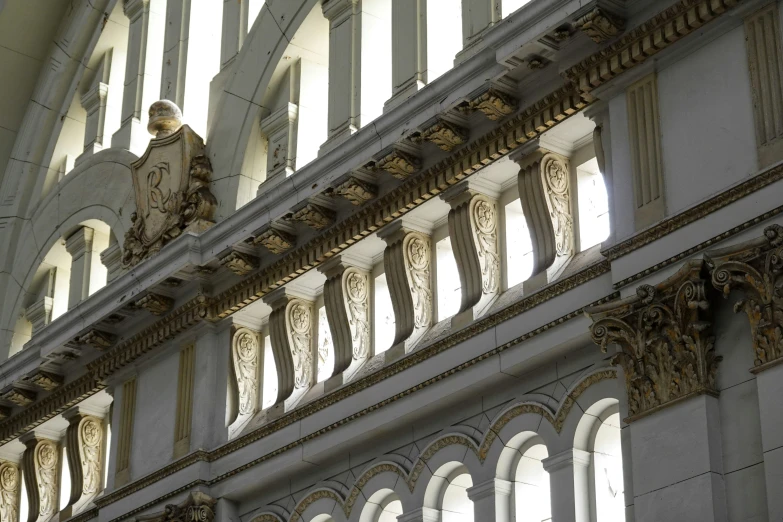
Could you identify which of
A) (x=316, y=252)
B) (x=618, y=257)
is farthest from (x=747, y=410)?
(x=316, y=252)

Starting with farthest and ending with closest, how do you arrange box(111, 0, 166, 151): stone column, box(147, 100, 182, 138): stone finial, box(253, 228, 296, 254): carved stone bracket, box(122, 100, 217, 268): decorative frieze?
box(111, 0, 166, 151): stone column
box(147, 100, 182, 138): stone finial
box(122, 100, 217, 268): decorative frieze
box(253, 228, 296, 254): carved stone bracket

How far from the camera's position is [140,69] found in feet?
67.9

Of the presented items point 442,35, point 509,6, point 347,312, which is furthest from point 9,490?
point 509,6

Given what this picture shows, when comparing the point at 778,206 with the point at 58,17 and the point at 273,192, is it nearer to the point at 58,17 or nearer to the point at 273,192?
the point at 273,192

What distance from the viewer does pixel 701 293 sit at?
37.2 feet

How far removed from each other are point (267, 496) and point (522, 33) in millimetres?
5659

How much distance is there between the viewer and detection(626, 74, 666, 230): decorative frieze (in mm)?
12164

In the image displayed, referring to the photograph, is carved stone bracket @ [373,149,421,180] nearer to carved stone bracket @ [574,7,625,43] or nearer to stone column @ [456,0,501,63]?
stone column @ [456,0,501,63]

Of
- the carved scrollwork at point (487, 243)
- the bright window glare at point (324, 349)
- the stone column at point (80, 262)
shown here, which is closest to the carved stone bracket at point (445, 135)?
the carved scrollwork at point (487, 243)

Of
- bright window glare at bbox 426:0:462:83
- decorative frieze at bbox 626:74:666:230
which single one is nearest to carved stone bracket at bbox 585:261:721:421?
decorative frieze at bbox 626:74:666:230

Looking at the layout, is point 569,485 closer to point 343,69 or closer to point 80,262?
point 343,69

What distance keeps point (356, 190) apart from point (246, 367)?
281 cm

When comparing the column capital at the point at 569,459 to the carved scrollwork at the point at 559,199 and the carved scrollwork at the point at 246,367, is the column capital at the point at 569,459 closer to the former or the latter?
the carved scrollwork at the point at 559,199

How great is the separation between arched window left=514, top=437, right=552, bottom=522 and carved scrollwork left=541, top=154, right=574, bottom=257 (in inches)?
68.0
